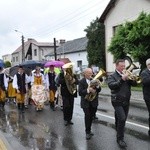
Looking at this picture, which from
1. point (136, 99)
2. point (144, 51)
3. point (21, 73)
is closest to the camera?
point (21, 73)

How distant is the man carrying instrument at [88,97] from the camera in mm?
9984

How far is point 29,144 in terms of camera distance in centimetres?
952

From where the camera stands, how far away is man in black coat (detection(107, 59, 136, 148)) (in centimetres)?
888

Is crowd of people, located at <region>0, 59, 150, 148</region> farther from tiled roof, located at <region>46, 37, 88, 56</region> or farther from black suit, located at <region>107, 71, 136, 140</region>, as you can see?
tiled roof, located at <region>46, 37, 88, 56</region>

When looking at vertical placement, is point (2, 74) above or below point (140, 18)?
below

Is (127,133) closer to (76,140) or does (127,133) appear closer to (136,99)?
(76,140)

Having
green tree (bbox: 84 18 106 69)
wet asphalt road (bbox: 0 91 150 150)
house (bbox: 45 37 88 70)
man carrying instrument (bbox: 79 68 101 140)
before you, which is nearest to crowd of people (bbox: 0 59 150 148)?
man carrying instrument (bbox: 79 68 101 140)

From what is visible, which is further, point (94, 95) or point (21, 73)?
point (21, 73)

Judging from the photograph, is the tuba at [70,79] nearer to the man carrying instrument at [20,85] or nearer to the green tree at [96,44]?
the man carrying instrument at [20,85]

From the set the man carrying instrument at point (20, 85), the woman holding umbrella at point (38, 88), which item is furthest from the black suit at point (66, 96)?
the man carrying instrument at point (20, 85)

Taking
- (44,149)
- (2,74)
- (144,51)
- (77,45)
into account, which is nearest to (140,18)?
(144,51)

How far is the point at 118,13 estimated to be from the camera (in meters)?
35.9

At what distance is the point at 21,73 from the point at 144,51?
36.2 ft

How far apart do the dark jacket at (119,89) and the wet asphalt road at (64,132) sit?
938 mm
